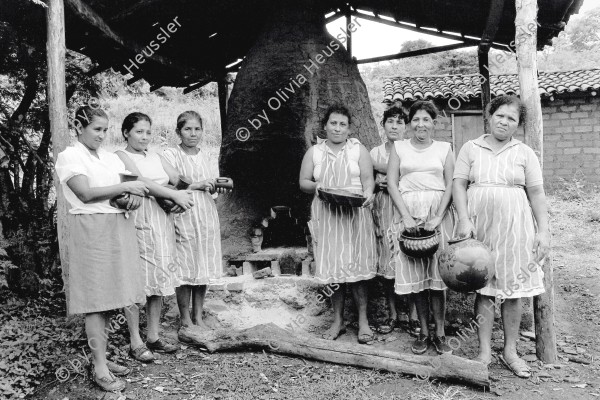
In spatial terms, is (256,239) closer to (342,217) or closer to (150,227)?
(342,217)

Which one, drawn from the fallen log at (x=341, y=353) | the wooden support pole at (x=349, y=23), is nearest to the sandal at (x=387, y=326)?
the fallen log at (x=341, y=353)

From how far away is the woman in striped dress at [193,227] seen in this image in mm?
3963

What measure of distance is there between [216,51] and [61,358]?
5.07 metres

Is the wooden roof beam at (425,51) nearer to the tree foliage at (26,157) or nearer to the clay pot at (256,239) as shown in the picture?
the clay pot at (256,239)

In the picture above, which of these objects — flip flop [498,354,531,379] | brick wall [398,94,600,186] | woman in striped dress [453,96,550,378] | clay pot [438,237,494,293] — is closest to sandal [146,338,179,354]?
clay pot [438,237,494,293]

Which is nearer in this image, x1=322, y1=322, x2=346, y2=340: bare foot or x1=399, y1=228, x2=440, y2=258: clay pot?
x1=399, y1=228, x2=440, y2=258: clay pot

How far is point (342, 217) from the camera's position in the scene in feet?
13.3

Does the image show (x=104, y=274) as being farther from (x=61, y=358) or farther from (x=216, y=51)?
(x=216, y=51)

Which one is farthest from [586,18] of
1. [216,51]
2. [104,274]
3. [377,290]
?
[104,274]

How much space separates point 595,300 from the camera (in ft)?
17.7

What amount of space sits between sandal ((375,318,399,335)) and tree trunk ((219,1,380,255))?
149 centimetres

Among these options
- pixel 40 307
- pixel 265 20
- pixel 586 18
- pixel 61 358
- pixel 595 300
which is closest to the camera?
pixel 61 358

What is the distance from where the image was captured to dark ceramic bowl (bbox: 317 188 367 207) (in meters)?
3.74

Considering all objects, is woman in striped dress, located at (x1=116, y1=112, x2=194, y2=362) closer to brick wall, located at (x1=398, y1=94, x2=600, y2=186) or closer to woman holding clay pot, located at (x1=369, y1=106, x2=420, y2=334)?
woman holding clay pot, located at (x1=369, y1=106, x2=420, y2=334)
